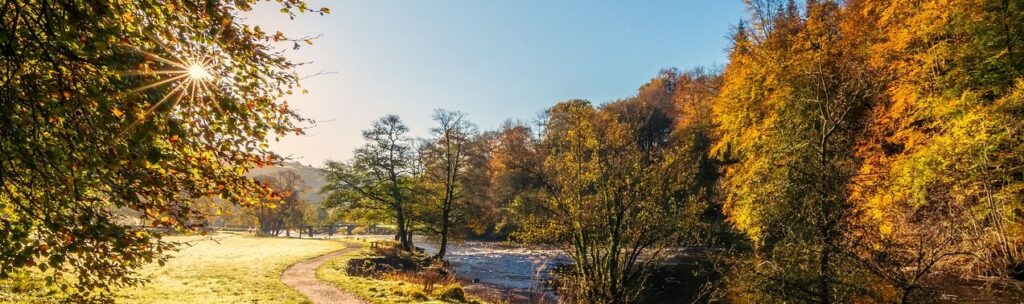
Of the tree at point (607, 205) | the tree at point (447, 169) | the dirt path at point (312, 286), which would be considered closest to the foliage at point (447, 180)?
the tree at point (447, 169)

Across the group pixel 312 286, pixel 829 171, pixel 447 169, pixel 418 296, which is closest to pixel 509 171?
pixel 447 169

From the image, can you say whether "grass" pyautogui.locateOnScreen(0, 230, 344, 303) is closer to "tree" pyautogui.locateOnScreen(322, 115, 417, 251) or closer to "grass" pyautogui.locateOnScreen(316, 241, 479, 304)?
"grass" pyautogui.locateOnScreen(316, 241, 479, 304)

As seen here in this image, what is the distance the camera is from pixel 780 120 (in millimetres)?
25844

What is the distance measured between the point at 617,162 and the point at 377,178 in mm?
28275

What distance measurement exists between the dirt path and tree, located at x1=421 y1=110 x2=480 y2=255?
8993 millimetres

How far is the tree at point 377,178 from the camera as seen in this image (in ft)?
125

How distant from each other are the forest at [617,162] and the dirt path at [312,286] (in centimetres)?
594

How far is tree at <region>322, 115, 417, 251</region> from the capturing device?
125 ft

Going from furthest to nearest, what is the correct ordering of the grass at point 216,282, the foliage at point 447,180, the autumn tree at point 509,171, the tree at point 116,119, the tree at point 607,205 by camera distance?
the autumn tree at point 509,171, the foliage at point 447,180, the grass at point 216,282, the tree at point 607,205, the tree at point 116,119

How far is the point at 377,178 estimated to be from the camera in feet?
129

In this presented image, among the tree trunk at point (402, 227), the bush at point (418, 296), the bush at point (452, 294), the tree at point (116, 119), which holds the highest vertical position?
the tree at point (116, 119)

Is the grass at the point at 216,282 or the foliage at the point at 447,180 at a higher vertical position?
the foliage at the point at 447,180

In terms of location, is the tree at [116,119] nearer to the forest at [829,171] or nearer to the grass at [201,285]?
the grass at [201,285]

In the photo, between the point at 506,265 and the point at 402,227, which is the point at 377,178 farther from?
the point at 506,265
